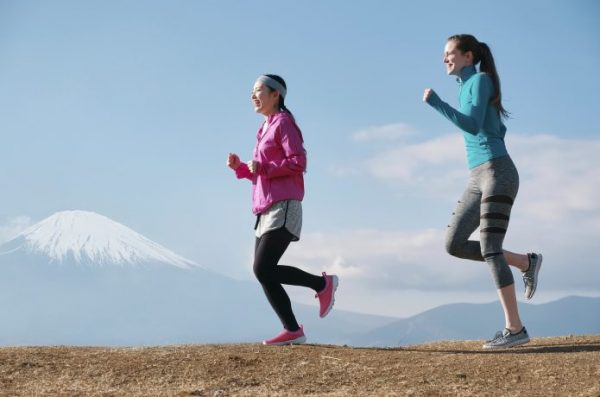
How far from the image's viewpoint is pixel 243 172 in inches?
311

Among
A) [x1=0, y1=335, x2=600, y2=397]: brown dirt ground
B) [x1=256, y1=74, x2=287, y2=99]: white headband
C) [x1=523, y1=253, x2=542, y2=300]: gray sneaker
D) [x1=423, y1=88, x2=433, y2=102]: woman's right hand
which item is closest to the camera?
[x1=0, y1=335, x2=600, y2=397]: brown dirt ground

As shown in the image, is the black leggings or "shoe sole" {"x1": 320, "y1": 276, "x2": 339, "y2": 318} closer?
the black leggings

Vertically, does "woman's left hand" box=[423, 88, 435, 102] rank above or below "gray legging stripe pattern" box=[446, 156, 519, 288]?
above

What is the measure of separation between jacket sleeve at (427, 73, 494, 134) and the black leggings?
1.88 m

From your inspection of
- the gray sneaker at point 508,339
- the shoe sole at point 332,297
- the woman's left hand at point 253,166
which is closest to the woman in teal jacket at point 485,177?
the gray sneaker at point 508,339

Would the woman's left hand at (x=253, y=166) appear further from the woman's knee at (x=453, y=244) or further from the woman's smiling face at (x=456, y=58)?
the woman's smiling face at (x=456, y=58)

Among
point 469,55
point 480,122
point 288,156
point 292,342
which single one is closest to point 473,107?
point 480,122

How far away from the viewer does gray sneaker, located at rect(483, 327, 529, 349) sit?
7945mm

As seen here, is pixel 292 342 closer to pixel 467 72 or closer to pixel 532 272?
pixel 532 272

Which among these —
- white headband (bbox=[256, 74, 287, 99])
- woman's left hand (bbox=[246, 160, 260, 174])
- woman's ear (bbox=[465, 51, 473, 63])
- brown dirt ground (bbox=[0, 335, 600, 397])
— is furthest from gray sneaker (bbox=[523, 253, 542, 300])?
white headband (bbox=[256, 74, 287, 99])

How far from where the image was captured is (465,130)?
7551 millimetres

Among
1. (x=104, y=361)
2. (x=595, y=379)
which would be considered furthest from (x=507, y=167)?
Result: (x=104, y=361)

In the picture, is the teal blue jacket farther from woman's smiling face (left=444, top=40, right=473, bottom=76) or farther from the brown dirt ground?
the brown dirt ground

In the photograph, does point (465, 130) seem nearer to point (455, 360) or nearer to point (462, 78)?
point (462, 78)
